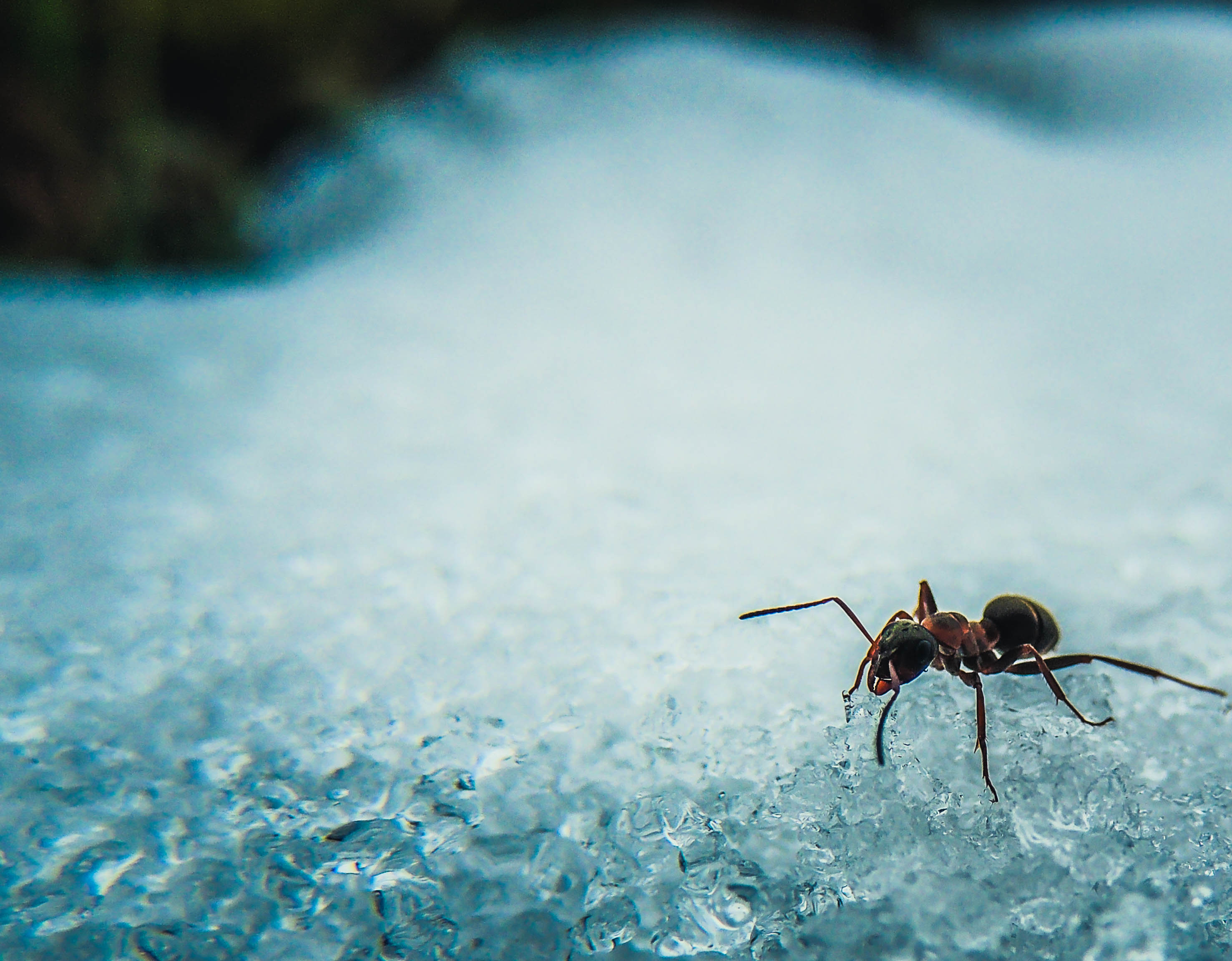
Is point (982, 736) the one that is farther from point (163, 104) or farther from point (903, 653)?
point (163, 104)

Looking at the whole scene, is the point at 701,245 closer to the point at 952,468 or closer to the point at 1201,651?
the point at 952,468

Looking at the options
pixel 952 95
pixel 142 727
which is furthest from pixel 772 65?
pixel 142 727

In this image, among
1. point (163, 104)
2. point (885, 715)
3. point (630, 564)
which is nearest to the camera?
point (885, 715)

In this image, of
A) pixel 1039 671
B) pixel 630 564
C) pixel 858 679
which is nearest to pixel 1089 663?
pixel 1039 671

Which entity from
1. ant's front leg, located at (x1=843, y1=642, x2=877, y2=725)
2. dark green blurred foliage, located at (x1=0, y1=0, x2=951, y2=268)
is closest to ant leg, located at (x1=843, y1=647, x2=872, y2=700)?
ant's front leg, located at (x1=843, y1=642, x2=877, y2=725)

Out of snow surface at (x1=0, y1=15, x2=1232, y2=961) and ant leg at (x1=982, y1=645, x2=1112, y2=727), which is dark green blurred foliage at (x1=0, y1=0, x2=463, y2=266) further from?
ant leg at (x1=982, y1=645, x2=1112, y2=727)

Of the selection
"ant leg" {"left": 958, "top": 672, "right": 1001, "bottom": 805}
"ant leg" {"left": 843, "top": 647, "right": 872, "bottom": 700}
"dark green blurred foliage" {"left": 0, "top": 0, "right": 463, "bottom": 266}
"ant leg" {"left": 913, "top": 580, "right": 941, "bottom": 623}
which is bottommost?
"ant leg" {"left": 958, "top": 672, "right": 1001, "bottom": 805}

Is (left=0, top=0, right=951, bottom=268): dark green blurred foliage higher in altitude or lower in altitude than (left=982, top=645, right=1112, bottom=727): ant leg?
higher
